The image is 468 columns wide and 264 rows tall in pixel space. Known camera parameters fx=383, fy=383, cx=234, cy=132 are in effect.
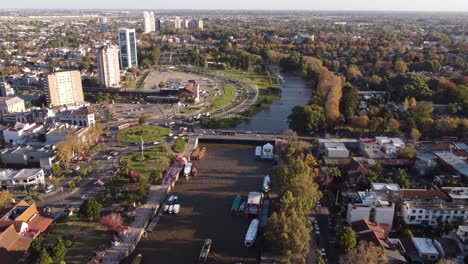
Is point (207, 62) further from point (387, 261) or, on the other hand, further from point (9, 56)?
point (387, 261)

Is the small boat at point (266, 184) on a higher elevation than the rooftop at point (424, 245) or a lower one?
lower

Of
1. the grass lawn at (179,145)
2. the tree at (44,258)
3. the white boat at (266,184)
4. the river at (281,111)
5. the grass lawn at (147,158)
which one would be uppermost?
the tree at (44,258)

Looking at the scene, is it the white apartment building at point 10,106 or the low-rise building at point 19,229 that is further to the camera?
the white apartment building at point 10,106

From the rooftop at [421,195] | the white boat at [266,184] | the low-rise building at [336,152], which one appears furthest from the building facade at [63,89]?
the rooftop at [421,195]

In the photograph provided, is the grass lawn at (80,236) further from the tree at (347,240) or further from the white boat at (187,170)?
the tree at (347,240)

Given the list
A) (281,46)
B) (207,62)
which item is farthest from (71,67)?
(281,46)

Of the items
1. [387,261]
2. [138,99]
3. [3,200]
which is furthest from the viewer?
[138,99]

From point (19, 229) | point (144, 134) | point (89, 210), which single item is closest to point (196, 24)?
point (144, 134)

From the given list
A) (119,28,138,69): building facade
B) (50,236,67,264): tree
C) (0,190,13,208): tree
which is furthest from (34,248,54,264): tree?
(119,28,138,69): building facade
